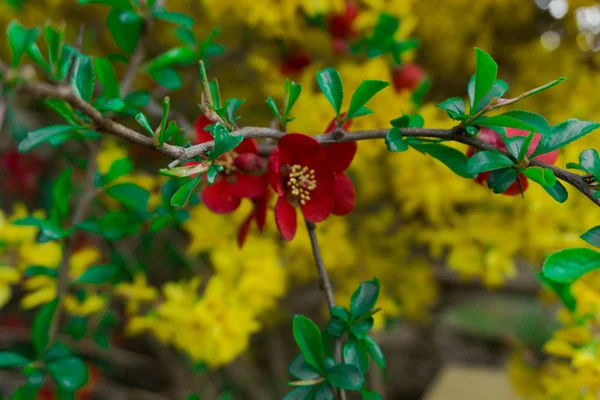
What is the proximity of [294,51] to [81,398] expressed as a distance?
3.44 ft

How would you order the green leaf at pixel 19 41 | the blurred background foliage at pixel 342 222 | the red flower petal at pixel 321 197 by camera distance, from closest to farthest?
the green leaf at pixel 19 41 → the red flower petal at pixel 321 197 → the blurred background foliage at pixel 342 222

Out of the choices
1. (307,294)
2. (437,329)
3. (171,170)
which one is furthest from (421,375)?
(171,170)

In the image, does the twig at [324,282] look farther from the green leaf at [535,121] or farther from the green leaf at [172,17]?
the green leaf at [172,17]

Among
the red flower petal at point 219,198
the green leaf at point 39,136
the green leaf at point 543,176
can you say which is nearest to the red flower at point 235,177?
the red flower petal at point 219,198

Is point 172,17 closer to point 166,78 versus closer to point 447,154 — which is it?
point 166,78

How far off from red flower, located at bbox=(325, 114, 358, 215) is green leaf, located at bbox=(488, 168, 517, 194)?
4.6 inches

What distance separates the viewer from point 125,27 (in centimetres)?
57

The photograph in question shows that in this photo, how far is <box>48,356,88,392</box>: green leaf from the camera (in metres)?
0.51

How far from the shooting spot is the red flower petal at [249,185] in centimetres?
42

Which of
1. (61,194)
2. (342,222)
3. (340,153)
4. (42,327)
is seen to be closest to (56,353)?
(42,327)

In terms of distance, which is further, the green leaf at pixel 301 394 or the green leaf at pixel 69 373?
the green leaf at pixel 69 373

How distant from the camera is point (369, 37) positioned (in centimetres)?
87

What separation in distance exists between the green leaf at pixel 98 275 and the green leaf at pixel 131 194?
0.09 meters

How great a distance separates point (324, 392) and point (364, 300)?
8cm
